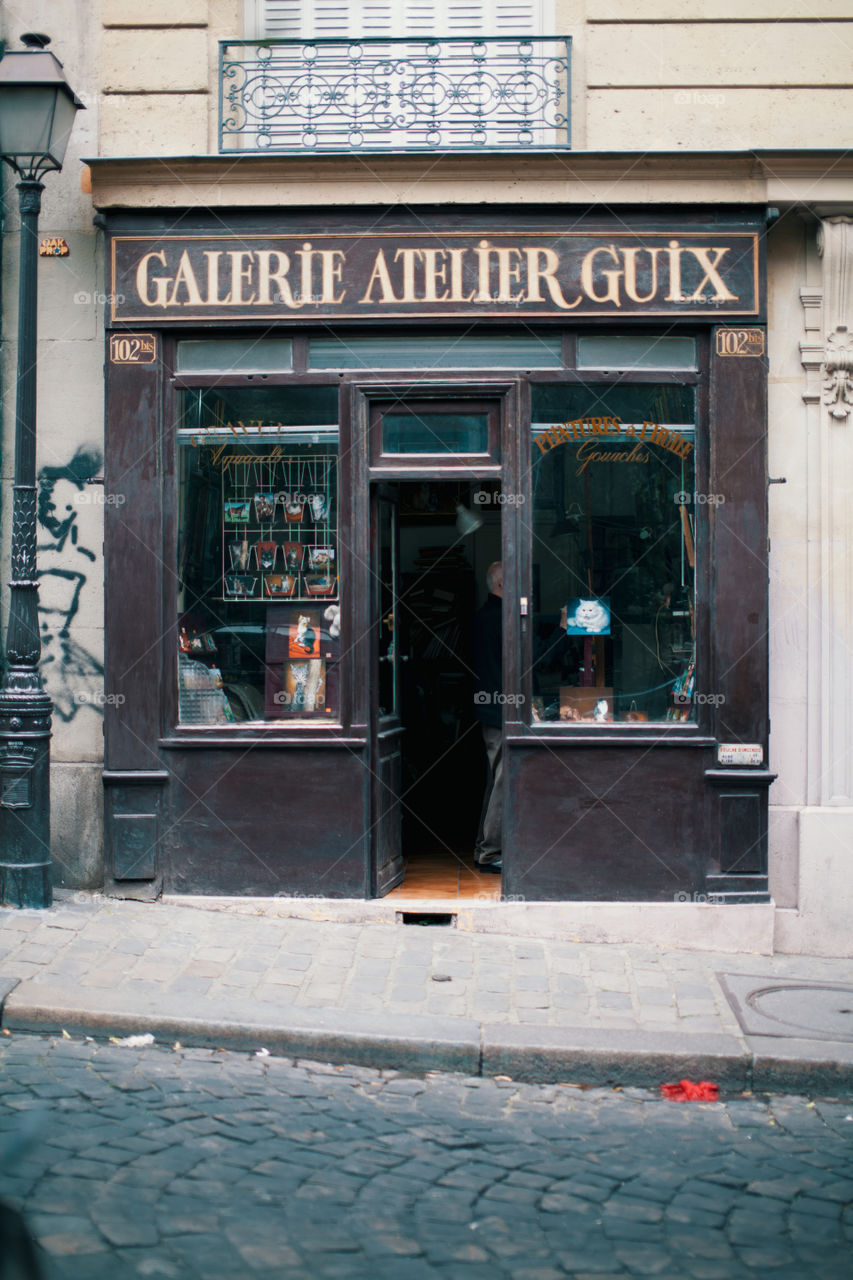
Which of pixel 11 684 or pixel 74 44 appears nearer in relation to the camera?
pixel 11 684

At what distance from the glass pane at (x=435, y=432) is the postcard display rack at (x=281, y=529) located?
424 millimetres

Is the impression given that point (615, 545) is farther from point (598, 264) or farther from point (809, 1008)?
point (809, 1008)

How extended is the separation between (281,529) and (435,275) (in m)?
1.86

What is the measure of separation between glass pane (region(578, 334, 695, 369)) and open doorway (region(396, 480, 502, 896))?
2610 mm

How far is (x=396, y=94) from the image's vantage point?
7.25 m

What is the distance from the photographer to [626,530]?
7242 millimetres

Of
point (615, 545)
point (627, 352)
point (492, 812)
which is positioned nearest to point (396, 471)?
point (615, 545)

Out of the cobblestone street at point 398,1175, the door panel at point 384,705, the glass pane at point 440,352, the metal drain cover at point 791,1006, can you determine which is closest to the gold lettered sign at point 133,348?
the glass pane at point 440,352

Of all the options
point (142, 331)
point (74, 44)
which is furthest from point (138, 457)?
point (74, 44)

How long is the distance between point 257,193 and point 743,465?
3.46 metres

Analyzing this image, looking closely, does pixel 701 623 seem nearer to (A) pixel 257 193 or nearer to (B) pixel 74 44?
(A) pixel 257 193

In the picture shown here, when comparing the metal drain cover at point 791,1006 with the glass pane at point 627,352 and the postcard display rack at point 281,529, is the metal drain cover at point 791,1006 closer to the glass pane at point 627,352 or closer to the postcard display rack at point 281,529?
the postcard display rack at point 281,529

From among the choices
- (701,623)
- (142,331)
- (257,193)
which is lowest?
(701,623)

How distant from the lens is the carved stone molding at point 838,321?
7133 mm
